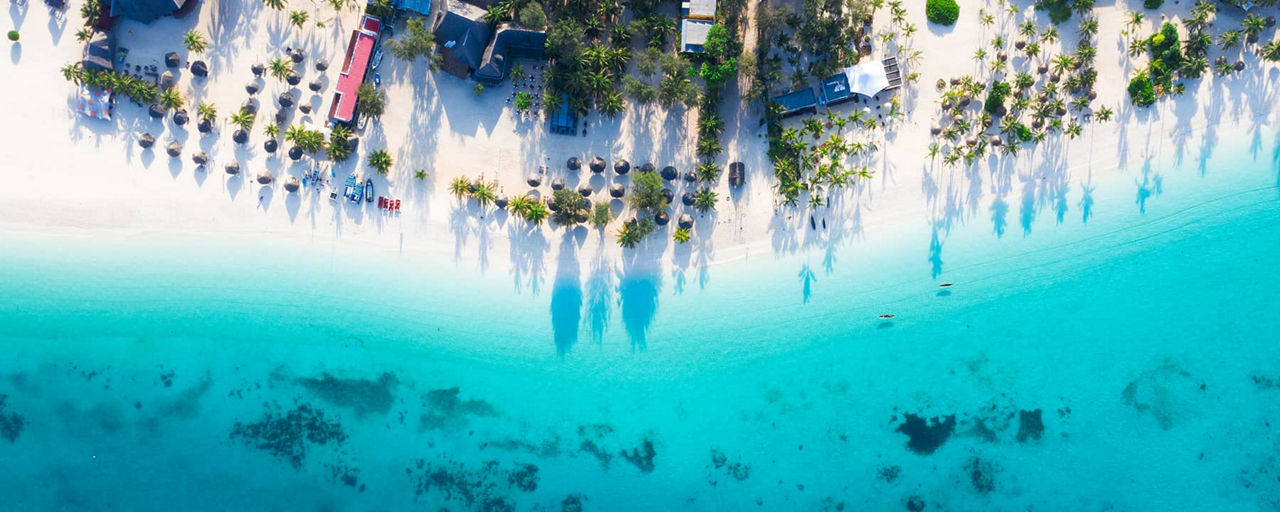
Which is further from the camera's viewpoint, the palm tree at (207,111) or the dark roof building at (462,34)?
the palm tree at (207,111)

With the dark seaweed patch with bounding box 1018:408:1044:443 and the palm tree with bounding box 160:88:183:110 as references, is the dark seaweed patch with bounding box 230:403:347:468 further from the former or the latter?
the dark seaweed patch with bounding box 1018:408:1044:443

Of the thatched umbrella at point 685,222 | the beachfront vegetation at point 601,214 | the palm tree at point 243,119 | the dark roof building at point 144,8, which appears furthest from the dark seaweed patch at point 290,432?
the thatched umbrella at point 685,222

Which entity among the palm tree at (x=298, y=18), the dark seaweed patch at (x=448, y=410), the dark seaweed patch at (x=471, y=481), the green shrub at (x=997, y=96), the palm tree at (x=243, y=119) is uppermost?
the palm tree at (x=298, y=18)

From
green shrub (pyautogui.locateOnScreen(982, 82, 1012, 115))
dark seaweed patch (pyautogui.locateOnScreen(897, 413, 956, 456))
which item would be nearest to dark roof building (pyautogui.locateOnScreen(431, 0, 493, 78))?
green shrub (pyautogui.locateOnScreen(982, 82, 1012, 115))

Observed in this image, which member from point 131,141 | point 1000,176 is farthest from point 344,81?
point 1000,176

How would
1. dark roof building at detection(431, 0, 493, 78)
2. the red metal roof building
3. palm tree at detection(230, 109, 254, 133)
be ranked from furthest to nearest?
1. palm tree at detection(230, 109, 254, 133)
2. the red metal roof building
3. dark roof building at detection(431, 0, 493, 78)

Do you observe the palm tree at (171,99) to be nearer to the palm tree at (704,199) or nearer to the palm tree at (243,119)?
the palm tree at (243,119)

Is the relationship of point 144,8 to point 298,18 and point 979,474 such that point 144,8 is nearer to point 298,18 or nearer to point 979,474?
point 298,18
